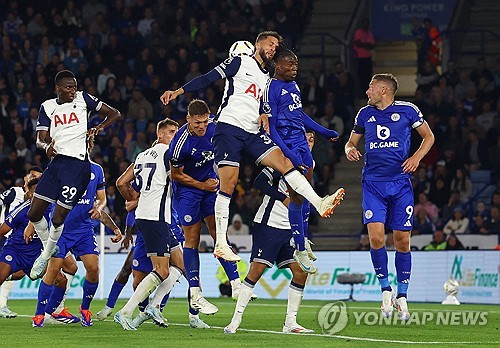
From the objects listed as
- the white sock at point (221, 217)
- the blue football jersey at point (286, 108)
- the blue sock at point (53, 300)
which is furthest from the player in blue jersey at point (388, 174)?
the blue sock at point (53, 300)

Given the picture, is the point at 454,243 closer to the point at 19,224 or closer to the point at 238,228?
the point at 238,228

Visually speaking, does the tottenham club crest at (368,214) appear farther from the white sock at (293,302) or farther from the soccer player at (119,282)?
the soccer player at (119,282)

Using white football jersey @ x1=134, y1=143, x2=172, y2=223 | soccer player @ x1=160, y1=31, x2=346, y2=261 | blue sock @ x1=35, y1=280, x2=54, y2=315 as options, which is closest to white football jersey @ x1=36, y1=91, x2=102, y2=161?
white football jersey @ x1=134, y1=143, x2=172, y2=223

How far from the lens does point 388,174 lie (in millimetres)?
14188

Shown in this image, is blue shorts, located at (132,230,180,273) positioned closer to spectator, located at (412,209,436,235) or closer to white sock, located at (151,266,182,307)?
white sock, located at (151,266,182,307)

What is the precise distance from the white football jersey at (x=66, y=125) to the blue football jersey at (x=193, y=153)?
3.74 ft

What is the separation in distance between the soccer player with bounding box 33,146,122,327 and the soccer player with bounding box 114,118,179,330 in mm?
1368

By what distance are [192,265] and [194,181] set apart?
1.09 meters

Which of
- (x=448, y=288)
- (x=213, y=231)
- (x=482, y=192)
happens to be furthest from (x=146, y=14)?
(x=213, y=231)

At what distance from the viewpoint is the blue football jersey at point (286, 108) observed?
1298cm

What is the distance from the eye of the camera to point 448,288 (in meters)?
21.2

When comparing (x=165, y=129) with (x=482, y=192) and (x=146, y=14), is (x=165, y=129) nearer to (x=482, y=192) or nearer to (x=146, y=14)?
(x=482, y=192)

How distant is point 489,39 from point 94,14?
1159cm

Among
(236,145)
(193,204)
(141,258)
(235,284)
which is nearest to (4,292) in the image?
(141,258)
